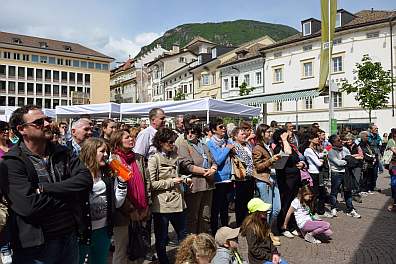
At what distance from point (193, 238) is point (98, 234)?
→ 3.07 ft

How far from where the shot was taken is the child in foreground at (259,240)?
4.36 metres

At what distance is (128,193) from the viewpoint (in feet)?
12.9

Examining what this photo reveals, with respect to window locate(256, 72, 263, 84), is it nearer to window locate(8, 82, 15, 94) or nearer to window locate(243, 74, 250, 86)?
window locate(243, 74, 250, 86)

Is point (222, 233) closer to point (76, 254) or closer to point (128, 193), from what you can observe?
point (128, 193)

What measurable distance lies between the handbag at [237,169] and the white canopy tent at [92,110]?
8236 millimetres

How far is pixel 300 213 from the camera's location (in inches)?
255

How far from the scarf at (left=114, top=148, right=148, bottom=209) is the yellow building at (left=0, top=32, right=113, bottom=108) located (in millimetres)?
72697

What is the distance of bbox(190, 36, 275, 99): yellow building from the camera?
47469 mm

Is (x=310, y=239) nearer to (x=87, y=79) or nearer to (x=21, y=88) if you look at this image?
(x=21, y=88)

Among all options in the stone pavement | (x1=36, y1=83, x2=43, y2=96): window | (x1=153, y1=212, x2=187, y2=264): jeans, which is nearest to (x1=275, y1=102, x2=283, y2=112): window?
the stone pavement

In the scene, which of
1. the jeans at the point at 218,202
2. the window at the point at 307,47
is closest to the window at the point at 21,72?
the window at the point at 307,47

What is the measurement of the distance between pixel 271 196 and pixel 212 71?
44121mm

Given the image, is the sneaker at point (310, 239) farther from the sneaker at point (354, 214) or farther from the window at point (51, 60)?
the window at point (51, 60)

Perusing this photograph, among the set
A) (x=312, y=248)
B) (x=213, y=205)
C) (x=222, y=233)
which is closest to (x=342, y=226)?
(x=312, y=248)
